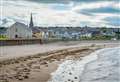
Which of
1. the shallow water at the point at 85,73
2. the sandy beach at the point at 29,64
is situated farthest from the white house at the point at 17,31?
the shallow water at the point at 85,73

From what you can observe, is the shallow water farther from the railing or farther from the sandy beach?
the railing

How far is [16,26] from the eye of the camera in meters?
74.1

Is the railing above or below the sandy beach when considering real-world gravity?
below

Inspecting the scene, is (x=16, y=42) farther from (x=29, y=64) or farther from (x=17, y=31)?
(x=29, y=64)

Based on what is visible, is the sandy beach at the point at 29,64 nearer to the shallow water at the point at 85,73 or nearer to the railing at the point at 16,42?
the shallow water at the point at 85,73

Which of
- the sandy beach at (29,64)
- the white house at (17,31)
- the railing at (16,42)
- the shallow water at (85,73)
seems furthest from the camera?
the white house at (17,31)

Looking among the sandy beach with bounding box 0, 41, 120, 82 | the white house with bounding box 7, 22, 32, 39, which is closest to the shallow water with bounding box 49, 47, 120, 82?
the sandy beach with bounding box 0, 41, 120, 82

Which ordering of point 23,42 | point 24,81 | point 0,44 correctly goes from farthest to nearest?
1. point 23,42
2. point 0,44
3. point 24,81

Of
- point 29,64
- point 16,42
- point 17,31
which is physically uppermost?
point 29,64

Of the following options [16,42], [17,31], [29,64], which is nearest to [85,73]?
[29,64]

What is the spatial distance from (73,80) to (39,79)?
1499 millimetres

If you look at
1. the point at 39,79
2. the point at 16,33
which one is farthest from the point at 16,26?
the point at 39,79

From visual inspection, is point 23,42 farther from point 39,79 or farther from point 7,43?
point 39,79

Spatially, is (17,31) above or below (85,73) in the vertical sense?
below
